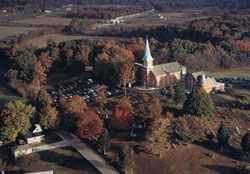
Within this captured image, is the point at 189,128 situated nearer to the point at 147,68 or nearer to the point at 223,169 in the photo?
the point at 223,169

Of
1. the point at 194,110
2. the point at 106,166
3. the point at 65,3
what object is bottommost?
the point at 106,166

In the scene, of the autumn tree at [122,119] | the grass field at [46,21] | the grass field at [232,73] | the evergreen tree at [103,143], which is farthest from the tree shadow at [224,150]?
the grass field at [46,21]

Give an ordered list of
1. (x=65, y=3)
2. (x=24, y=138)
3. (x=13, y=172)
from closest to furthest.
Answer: (x=13, y=172), (x=24, y=138), (x=65, y=3)

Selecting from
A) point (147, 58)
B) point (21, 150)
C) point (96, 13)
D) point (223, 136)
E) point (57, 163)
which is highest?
point (96, 13)

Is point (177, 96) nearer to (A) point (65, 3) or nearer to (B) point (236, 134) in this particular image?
(B) point (236, 134)

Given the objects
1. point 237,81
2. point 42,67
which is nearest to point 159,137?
point 237,81

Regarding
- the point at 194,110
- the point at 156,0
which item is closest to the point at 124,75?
the point at 194,110
